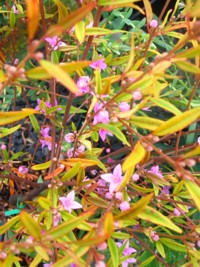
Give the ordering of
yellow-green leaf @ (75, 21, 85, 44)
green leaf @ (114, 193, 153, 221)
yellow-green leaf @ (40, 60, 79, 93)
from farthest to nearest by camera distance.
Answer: yellow-green leaf @ (75, 21, 85, 44) → green leaf @ (114, 193, 153, 221) → yellow-green leaf @ (40, 60, 79, 93)

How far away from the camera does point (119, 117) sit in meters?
0.56

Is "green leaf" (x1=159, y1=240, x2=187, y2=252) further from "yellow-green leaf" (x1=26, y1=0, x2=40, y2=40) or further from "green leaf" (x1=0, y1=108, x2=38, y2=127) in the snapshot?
"yellow-green leaf" (x1=26, y1=0, x2=40, y2=40)

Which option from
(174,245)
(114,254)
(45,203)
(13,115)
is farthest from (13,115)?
(174,245)

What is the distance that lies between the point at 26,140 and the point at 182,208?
84 cm

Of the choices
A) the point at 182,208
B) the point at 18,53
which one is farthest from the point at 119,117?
the point at 18,53

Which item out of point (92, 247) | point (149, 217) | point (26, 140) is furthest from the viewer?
point (26, 140)

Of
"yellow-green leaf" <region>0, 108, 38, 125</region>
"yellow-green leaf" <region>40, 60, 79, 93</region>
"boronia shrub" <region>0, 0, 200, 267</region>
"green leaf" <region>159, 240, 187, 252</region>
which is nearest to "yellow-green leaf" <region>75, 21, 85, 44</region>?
"boronia shrub" <region>0, 0, 200, 267</region>

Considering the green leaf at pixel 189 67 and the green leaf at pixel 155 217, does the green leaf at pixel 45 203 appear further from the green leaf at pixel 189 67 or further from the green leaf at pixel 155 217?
the green leaf at pixel 189 67

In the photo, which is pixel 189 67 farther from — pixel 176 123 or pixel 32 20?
pixel 32 20

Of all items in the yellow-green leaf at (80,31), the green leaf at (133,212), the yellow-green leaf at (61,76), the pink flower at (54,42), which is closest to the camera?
the yellow-green leaf at (61,76)

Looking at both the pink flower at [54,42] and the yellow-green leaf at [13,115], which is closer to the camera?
the yellow-green leaf at [13,115]

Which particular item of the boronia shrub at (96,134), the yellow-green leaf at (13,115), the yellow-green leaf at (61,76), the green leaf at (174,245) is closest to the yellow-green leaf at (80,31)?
the boronia shrub at (96,134)

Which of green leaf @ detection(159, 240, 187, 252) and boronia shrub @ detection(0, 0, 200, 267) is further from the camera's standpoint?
green leaf @ detection(159, 240, 187, 252)

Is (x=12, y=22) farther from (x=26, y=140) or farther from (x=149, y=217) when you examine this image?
(x=26, y=140)
